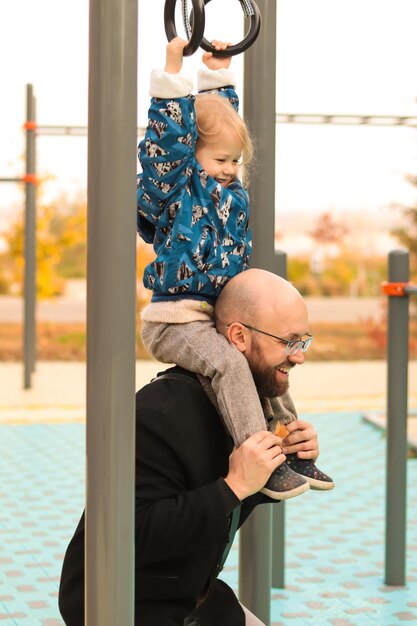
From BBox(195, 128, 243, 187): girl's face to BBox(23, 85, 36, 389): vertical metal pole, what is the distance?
6.12 m

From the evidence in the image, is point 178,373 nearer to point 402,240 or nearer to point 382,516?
point 382,516

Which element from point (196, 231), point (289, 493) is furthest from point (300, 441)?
point (196, 231)

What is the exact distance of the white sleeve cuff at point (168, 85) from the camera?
2.06 m

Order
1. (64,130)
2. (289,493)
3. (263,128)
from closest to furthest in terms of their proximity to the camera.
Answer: (289,493) < (263,128) < (64,130)

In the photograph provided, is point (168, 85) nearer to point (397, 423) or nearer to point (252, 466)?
point (252, 466)

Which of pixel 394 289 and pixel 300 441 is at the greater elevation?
pixel 394 289

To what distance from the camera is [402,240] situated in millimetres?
10664

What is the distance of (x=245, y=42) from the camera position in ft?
7.21

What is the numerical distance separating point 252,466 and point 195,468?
143 millimetres

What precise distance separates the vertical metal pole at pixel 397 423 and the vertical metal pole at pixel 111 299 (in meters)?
2.13

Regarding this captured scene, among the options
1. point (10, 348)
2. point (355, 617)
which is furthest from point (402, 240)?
point (355, 617)

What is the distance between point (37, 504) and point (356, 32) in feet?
32.4

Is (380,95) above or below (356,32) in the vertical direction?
below

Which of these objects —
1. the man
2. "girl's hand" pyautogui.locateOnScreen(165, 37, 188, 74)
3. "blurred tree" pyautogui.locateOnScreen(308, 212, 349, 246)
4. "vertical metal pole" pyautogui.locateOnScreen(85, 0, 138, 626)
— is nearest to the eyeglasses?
the man
